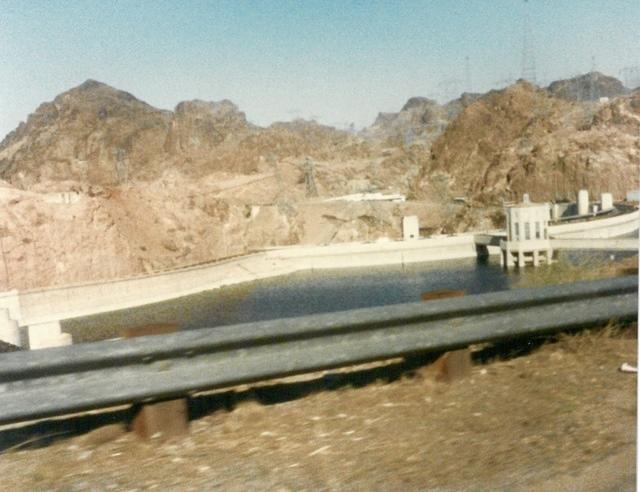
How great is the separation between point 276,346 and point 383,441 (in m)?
0.66

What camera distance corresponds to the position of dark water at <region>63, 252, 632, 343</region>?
57.6m

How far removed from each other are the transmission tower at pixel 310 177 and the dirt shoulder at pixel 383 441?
128349 mm

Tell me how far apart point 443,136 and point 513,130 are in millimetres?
16214

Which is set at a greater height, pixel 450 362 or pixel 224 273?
pixel 450 362

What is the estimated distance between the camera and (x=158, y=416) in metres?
2.92

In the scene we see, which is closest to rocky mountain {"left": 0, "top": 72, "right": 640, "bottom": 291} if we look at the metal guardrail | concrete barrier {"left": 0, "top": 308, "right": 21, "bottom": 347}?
concrete barrier {"left": 0, "top": 308, "right": 21, "bottom": 347}

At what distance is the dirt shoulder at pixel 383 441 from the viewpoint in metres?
2.51

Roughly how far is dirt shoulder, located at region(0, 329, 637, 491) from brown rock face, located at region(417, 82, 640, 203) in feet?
302

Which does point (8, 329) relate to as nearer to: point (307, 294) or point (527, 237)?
point (307, 294)

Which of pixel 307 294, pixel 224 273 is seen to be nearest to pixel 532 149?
pixel 224 273

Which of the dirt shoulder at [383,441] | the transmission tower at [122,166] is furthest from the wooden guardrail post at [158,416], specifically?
the transmission tower at [122,166]

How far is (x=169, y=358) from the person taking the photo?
292 centimetres

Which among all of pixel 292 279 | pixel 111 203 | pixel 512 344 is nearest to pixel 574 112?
pixel 292 279

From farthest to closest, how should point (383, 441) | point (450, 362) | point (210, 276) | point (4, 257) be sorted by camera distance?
point (210, 276)
point (4, 257)
point (450, 362)
point (383, 441)
